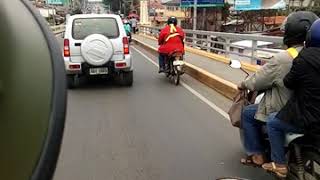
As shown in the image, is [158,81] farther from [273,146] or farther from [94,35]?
[273,146]

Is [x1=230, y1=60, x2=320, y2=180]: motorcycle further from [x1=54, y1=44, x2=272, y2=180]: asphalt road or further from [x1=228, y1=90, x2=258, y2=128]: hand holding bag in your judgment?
[x1=54, y1=44, x2=272, y2=180]: asphalt road

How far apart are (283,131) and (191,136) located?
3118 mm

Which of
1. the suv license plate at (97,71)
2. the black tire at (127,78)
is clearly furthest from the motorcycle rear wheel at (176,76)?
the suv license plate at (97,71)

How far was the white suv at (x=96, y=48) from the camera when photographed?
38.7ft

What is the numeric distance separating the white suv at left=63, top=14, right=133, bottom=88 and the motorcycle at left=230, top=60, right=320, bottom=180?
7978 millimetres

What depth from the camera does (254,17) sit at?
43375mm

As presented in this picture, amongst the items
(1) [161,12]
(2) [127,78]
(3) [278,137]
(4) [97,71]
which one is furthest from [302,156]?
(1) [161,12]

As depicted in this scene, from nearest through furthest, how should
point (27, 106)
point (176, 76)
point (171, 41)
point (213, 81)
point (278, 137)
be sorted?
point (27, 106) → point (278, 137) → point (213, 81) → point (176, 76) → point (171, 41)

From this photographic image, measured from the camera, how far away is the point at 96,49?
11812mm

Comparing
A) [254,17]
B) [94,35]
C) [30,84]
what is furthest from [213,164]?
[254,17]

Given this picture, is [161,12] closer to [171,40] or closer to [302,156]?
[171,40]

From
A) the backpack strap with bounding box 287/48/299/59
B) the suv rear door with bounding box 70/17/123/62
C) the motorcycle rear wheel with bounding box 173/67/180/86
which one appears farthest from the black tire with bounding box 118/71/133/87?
the backpack strap with bounding box 287/48/299/59

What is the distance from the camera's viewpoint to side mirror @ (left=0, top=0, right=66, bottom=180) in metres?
1.19

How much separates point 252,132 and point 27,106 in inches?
149
